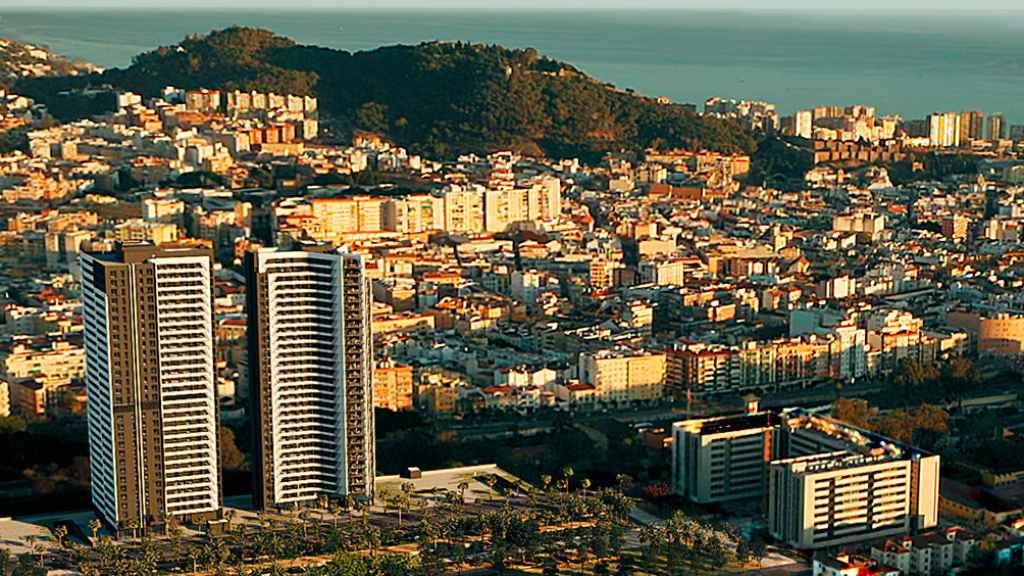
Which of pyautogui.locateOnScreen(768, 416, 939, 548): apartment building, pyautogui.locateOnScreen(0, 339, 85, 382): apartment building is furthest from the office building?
pyautogui.locateOnScreen(0, 339, 85, 382): apartment building

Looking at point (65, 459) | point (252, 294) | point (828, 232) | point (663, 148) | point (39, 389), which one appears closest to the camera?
point (252, 294)

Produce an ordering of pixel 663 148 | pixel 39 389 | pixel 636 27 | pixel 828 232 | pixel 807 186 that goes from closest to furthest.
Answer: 1. pixel 39 389
2. pixel 828 232
3. pixel 807 186
4. pixel 663 148
5. pixel 636 27

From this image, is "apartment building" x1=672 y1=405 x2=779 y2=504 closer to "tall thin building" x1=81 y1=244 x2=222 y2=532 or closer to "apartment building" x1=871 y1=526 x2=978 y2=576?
"apartment building" x1=871 y1=526 x2=978 y2=576

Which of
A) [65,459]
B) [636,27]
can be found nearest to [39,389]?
[65,459]

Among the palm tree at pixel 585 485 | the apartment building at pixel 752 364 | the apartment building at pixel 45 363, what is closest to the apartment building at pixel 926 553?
the palm tree at pixel 585 485

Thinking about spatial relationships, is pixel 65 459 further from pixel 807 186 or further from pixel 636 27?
pixel 636 27

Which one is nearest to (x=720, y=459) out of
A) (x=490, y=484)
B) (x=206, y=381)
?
(x=490, y=484)

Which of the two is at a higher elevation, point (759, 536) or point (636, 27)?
point (636, 27)
